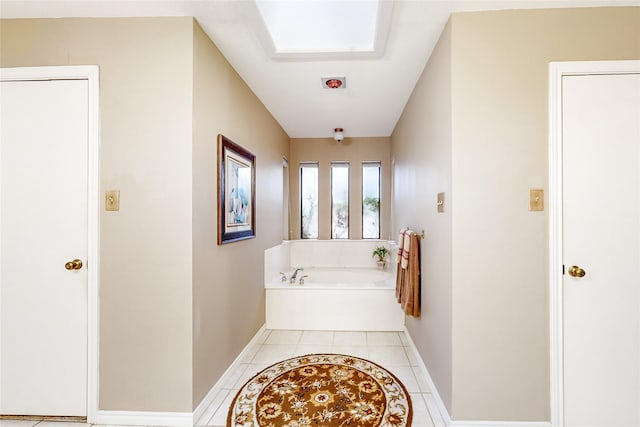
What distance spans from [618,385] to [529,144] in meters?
1.34

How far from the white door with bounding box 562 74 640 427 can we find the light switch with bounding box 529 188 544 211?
0.11 metres

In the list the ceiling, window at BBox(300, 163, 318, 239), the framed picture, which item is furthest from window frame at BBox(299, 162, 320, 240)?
the framed picture

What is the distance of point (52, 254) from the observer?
1786mm

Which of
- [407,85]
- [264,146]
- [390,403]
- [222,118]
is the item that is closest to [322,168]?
[264,146]

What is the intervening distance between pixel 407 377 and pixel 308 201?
2.84 meters

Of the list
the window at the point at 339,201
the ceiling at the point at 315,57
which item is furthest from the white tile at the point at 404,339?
the ceiling at the point at 315,57

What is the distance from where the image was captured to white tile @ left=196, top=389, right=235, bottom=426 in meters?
1.80

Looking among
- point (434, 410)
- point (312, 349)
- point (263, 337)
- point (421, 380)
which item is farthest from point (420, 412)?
point (263, 337)

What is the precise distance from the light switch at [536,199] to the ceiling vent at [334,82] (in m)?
1.58

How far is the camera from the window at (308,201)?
15.2ft

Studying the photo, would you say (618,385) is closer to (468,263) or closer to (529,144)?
(468,263)

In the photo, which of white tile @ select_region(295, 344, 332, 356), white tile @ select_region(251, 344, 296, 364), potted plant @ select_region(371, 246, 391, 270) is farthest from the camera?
potted plant @ select_region(371, 246, 391, 270)

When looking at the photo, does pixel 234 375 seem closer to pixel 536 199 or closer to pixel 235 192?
pixel 235 192

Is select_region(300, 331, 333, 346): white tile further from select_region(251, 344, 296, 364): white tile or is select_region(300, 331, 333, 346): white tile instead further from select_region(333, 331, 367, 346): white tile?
select_region(251, 344, 296, 364): white tile
